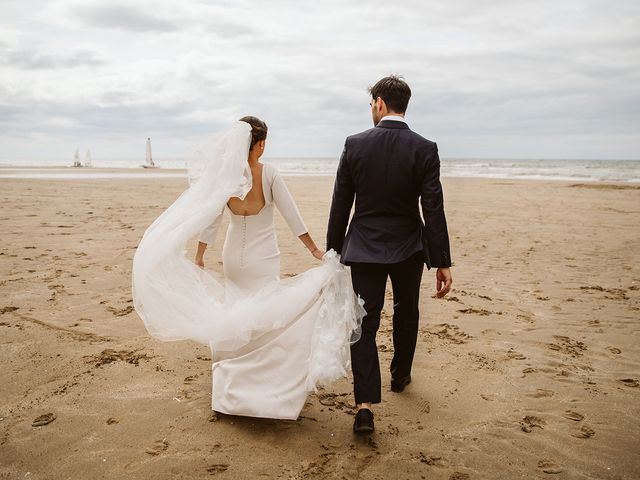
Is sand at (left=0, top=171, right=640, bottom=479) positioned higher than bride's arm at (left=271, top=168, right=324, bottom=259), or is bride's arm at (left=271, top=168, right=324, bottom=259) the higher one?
bride's arm at (left=271, top=168, right=324, bottom=259)

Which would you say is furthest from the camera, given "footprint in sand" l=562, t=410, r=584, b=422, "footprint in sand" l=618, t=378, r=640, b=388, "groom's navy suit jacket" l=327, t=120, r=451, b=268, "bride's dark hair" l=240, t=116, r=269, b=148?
"footprint in sand" l=618, t=378, r=640, b=388

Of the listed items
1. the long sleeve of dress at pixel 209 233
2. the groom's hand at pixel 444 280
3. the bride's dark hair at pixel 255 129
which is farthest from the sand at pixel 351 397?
the bride's dark hair at pixel 255 129

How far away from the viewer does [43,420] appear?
3477 millimetres

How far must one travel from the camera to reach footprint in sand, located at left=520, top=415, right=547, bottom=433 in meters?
3.56

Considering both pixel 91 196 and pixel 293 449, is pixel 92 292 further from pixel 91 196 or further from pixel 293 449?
pixel 91 196

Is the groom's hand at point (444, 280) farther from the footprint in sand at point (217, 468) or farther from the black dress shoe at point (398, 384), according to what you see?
the footprint in sand at point (217, 468)

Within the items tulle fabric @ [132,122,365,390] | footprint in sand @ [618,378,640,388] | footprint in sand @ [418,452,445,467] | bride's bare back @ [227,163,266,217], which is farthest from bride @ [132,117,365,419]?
footprint in sand @ [618,378,640,388]

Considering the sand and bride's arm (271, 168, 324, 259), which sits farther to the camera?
bride's arm (271, 168, 324, 259)

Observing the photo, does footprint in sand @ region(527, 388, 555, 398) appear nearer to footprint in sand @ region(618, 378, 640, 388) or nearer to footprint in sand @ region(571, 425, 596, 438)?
footprint in sand @ region(571, 425, 596, 438)

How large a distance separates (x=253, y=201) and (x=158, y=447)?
6.09ft

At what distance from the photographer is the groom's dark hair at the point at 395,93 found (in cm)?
342

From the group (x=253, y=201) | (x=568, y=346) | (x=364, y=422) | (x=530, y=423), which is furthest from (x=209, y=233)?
(x=568, y=346)

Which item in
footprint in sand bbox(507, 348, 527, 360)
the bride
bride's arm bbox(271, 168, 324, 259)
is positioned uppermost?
bride's arm bbox(271, 168, 324, 259)

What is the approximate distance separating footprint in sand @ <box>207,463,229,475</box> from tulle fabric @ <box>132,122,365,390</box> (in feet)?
2.55
